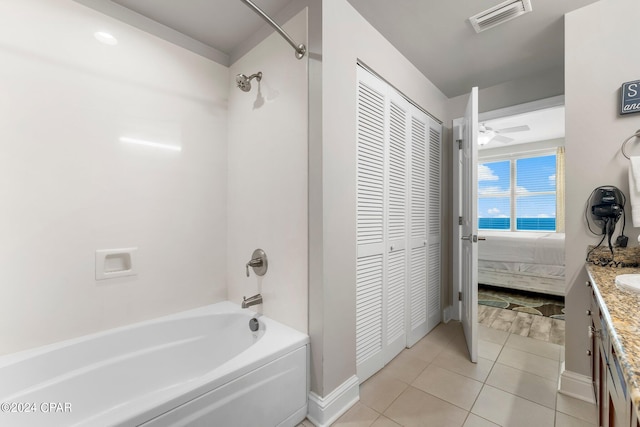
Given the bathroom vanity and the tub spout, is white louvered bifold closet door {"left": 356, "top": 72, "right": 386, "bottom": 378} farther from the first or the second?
the bathroom vanity

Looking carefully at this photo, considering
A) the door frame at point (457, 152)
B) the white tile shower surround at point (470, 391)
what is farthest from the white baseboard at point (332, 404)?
the door frame at point (457, 152)

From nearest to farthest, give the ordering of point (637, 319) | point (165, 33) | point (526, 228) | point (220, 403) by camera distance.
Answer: point (637, 319) → point (220, 403) → point (165, 33) → point (526, 228)

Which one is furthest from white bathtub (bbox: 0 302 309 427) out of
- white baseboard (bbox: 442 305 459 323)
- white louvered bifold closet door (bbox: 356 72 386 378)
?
white baseboard (bbox: 442 305 459 323)

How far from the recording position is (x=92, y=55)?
5.22 feet

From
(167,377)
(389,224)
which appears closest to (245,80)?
(389,224)

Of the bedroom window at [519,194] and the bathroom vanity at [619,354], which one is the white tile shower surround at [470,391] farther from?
the bedroom window at [519,194]

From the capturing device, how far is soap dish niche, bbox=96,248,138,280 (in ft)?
5.30

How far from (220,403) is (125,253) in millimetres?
Result: 1132

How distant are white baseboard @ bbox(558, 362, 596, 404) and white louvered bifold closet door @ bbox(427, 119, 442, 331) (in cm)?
102

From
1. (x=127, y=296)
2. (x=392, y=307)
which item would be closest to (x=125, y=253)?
(x=127, y=296)

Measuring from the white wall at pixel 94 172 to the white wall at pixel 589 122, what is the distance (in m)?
2.41

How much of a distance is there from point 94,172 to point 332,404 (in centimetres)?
191

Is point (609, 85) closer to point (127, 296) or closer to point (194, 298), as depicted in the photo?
point (194, 298)

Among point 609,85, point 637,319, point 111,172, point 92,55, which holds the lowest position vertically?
point 637,319
